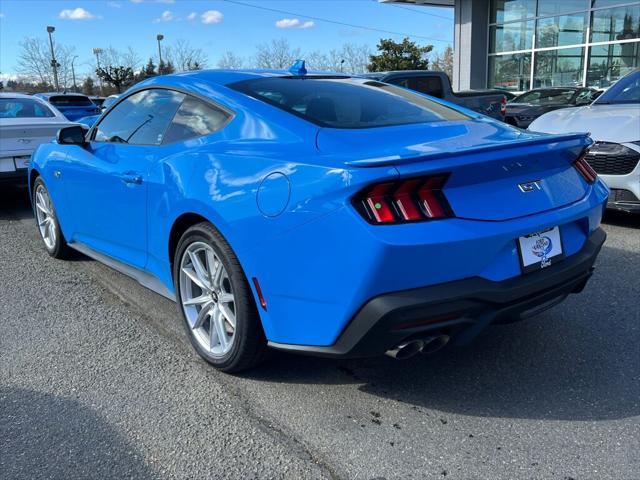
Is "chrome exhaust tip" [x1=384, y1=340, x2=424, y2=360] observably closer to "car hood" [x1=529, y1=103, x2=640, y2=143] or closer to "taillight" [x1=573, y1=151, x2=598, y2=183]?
"taillight" [x1=573, y1=151, x2=598, y2=183]

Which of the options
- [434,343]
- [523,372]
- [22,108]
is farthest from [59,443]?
[22,108]

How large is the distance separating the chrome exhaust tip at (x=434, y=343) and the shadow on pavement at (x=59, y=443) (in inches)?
48.1

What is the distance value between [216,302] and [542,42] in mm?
21144

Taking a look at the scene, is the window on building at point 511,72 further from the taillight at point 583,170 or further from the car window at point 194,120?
the car window at point 194,120

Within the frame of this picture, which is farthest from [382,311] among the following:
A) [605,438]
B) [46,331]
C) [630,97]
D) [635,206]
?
[630,97]

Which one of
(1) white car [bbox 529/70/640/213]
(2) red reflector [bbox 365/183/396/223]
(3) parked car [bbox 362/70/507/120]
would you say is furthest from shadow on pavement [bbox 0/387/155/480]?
(3) parked car [bbox 362/70/507/120]

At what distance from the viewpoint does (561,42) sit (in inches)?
802

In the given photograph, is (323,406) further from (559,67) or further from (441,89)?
(559,67)

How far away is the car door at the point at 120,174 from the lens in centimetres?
355

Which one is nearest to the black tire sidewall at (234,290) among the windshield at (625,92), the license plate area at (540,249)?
the license plate area at (540,249)

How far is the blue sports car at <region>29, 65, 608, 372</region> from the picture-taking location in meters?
2.32

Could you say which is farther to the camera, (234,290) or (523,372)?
(523,372)

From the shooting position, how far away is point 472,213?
2.42 m

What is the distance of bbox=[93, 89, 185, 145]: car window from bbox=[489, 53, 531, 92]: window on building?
20.2m
